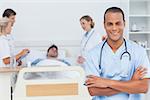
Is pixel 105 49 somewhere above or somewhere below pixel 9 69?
above

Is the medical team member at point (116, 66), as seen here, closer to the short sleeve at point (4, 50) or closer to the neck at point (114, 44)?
the neck at point (114, 44)

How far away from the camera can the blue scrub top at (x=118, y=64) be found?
1729 millimetres

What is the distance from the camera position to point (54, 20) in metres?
5.37

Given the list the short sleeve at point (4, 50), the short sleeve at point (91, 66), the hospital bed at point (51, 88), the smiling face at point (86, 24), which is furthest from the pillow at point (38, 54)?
the short sleeve at point (91, 66)

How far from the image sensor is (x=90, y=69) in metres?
1.79

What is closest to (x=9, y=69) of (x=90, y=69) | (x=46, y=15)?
(x=90, y=69)

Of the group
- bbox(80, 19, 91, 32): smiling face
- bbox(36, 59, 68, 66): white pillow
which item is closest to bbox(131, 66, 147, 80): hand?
bbox(36, 59, 68, 66): white pillow

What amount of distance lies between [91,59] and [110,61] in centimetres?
10

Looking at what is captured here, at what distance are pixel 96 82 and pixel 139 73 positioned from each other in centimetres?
23

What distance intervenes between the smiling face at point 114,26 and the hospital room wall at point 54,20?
140 inches

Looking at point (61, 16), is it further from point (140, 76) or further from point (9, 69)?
point (140, 76)

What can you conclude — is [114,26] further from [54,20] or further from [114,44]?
[54,20]

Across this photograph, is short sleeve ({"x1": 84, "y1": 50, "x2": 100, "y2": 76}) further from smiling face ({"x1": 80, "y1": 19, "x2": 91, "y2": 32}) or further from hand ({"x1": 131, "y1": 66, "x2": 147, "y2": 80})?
smiling face ({"x1": 80, "y1": 19, "x2": 91, "y2": 32})

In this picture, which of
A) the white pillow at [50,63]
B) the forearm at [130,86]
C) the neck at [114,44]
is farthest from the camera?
the white pillow at [50,63]
